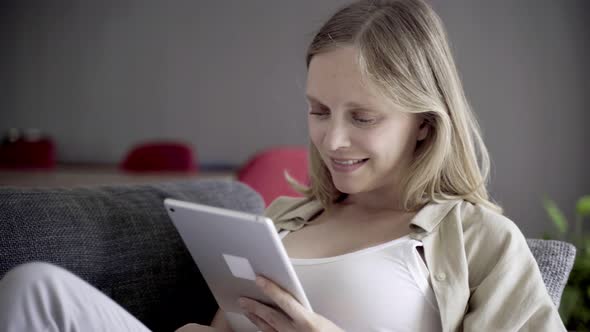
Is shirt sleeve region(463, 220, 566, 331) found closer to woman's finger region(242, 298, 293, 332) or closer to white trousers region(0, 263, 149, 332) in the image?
woman's finger region(242, 298, 293, 332)

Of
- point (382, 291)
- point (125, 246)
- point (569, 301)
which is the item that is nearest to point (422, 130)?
point (382, 291)

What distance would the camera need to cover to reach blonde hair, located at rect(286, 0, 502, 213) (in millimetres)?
1204

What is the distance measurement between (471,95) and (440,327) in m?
3.96

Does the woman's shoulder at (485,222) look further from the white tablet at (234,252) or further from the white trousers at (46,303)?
the white trousers at (46,303)

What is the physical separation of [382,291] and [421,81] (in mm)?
385

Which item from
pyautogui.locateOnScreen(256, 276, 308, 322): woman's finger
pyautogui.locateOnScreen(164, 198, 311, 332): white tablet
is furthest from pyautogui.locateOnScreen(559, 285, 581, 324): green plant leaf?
pyautogui.locateOnScreen(256, 276, 308, 322): woman's finger

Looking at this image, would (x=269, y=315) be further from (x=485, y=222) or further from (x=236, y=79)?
(x=236, y=79)

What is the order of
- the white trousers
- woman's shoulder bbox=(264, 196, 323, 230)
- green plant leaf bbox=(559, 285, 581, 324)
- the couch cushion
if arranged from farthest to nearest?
green plant leaf bbox=(559, 285, 581, 324), woman's shoulder bbox=(264, 196, 323, 230), the couch cushion, the white trousers

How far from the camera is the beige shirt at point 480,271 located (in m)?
1.07

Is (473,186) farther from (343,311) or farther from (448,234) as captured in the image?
(343,311)

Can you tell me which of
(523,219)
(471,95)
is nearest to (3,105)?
(471,95)

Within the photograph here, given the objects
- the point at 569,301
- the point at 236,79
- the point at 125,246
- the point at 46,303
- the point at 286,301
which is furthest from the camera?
the point at 236,79

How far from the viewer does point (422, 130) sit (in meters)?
1.29

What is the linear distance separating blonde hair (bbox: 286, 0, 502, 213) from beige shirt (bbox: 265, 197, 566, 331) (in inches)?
2.3
